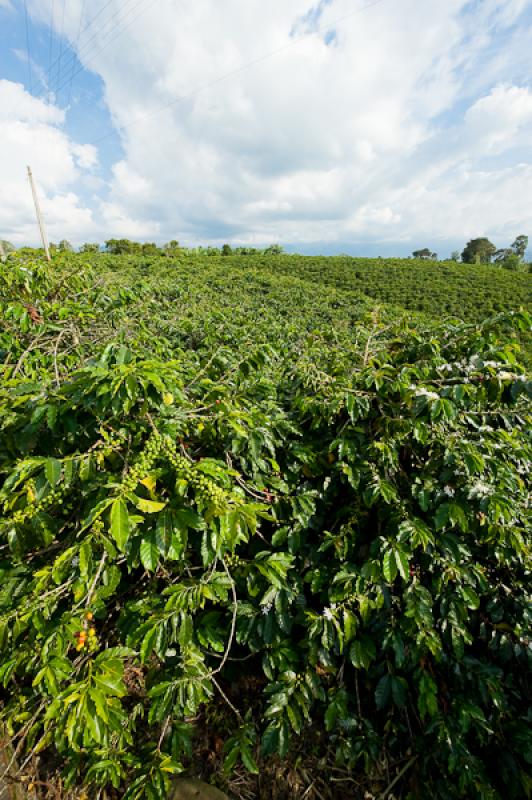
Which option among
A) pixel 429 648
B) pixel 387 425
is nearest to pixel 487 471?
pixel 387 425

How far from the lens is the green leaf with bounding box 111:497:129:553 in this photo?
1.11 m

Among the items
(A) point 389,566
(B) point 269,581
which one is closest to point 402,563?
(A) point 389,566

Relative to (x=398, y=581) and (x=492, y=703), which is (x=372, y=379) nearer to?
(x=398, y=581)

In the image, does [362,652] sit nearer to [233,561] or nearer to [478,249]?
[233,561]

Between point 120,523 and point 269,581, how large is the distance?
2.57ft

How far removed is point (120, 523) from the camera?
114cm

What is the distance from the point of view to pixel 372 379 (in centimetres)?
187

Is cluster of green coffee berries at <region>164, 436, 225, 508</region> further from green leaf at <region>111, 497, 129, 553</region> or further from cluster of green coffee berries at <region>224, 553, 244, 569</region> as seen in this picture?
cluster of green coffee berries at <region>224, 553, 244, 569</region>

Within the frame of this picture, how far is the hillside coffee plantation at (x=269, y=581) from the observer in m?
1.33

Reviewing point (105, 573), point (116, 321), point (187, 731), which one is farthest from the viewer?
point (116, 321)

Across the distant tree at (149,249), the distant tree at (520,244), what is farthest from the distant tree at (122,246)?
the distant tree at (520,244)

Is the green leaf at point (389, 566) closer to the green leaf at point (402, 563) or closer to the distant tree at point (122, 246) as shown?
the green leaf at point (402, 563)

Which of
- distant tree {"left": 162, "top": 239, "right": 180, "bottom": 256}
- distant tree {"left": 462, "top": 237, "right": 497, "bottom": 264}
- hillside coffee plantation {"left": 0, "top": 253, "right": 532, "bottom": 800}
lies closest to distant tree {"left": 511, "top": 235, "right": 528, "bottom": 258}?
distant tree {"left": 462, "top": 237, "right": 497, "bottom": 264}

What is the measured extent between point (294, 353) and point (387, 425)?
5.14 ft
